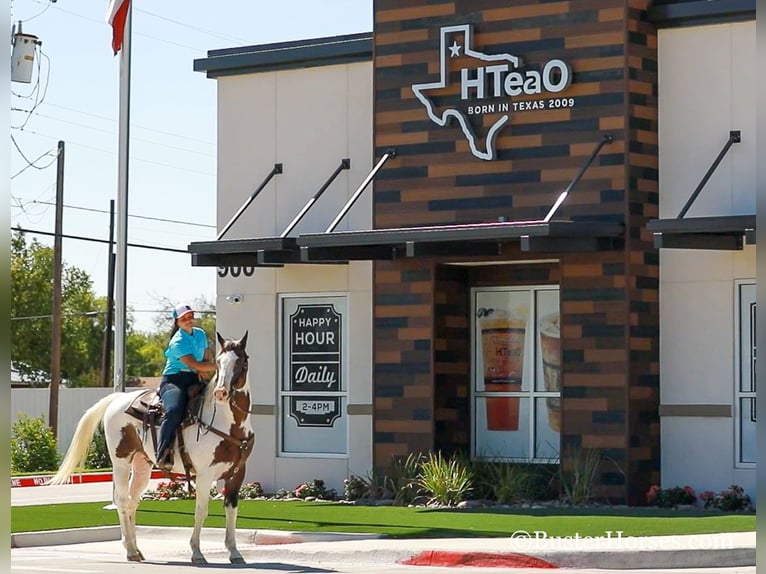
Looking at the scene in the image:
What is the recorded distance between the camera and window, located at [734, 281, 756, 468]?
18.2 metres

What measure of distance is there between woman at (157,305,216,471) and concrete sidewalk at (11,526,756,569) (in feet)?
6.81

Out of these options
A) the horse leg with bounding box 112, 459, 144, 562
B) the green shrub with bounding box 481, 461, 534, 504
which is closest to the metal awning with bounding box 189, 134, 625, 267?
the green shrub with bounding box 481, 461, 534, 504

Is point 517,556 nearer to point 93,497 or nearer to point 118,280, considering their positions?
point 118,280

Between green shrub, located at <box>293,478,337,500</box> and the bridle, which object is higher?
the bridle

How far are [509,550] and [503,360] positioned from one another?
7.50 metres

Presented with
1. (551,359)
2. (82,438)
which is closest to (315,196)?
(551,359)

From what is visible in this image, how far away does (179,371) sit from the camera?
537 inches

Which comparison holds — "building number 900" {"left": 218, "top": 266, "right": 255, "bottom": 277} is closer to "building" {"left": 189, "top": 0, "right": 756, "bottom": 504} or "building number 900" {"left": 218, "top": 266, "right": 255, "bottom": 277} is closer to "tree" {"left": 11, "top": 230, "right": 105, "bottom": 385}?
"building" {"left": 189, "top": 0, "right": 756, "bottom": 504}

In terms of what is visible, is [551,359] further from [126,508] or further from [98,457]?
[98,457]

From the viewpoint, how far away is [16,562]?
1417 centimetres

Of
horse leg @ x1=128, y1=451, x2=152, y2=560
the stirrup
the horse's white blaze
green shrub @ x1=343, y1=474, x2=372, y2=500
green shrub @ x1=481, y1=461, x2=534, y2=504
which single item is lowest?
green shrub @ x1=343, y1=474, x2=372, y2=500

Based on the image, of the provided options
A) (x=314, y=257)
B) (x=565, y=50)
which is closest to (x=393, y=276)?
(x=314, y=257)

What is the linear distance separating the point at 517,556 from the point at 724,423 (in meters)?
6.48

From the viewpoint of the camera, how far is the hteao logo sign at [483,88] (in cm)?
1898
